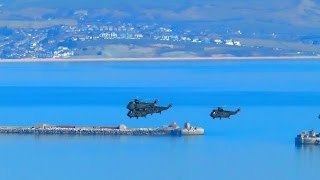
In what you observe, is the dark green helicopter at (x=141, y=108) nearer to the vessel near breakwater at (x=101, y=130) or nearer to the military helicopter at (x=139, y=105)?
the military helicopter at (x=139, y=105)

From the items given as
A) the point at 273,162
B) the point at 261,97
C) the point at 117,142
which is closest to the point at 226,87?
the point at 261,97

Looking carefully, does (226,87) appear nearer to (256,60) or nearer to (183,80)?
(183,80)

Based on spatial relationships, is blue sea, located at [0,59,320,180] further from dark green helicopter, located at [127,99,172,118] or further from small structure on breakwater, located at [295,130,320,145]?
dark green helicopter, located at [127,99,172,118]

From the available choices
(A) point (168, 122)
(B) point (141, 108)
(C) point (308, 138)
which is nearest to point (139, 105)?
(B) point (141, 108)

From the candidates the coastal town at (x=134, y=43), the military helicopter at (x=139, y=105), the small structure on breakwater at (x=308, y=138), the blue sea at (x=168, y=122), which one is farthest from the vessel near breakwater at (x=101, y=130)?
the coastal town at (x=134, y=43)

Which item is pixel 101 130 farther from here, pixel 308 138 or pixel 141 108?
pixel 141 108
